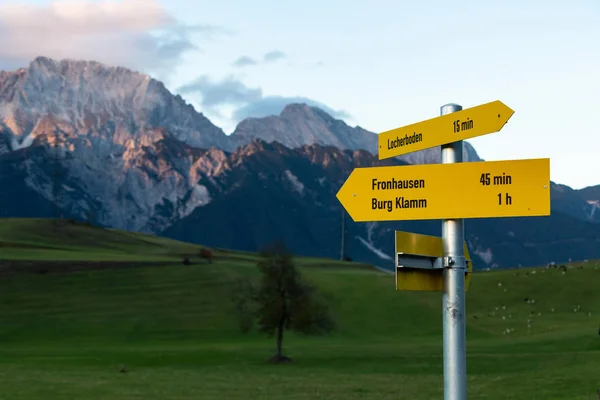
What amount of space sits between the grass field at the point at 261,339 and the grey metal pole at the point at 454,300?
30560mm

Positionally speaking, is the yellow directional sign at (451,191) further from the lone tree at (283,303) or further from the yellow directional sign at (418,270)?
the lone tree at (283,303)

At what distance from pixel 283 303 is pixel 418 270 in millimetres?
66361

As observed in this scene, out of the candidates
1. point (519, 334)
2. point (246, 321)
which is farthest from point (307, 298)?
point (519, 334)

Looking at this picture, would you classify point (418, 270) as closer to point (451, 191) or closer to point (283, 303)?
point (451, 191)

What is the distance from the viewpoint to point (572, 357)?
196 ft

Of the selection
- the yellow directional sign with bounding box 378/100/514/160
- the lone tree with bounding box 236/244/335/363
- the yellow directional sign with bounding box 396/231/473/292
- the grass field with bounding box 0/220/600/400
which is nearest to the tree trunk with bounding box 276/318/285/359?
the lone tree with bounding box 236/244/335/363

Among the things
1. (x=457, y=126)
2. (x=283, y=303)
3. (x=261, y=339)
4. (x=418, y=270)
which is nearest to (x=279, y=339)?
(x=283, y=303)

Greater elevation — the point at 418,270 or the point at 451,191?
the point at 451,191

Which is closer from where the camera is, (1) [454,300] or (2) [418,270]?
(1) [454,300]

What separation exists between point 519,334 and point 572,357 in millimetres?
28349

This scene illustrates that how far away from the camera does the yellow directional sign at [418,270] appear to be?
27.2 feet

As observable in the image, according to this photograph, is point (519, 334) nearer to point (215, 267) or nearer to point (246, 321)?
point (246, 321)

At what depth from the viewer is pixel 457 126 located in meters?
8.62

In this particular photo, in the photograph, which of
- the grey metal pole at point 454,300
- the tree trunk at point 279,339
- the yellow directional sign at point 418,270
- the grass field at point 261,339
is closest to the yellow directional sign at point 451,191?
the grey metal pole at point 454,300
